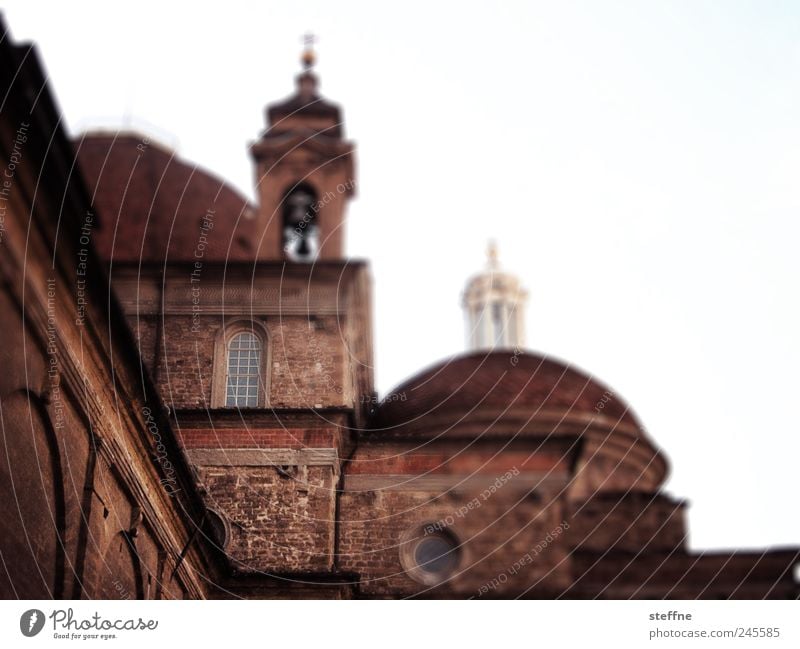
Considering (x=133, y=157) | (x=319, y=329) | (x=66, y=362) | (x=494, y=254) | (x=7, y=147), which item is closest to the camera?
(x=7, y=147)

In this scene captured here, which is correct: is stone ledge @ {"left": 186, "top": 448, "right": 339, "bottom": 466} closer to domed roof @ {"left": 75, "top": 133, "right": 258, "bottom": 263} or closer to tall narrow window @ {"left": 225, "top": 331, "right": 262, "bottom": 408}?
tall narrow window @ {"left": 225, "top": 331, "right": 262, "bottom": 408}

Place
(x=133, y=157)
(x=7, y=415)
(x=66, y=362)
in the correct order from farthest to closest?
(x=133, y=157) → (x=66, y=362) → (x=7, y=415)

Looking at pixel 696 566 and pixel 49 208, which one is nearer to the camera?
pixel 49 208

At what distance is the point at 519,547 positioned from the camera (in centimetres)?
1555

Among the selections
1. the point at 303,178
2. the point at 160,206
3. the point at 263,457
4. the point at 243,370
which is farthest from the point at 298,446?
the point at 160,206

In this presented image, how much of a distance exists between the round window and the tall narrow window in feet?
8.74

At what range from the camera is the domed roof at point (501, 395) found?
15281 millimetres

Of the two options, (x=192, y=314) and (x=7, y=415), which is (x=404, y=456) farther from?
(x=7, y=415)

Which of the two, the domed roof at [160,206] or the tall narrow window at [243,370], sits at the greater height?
the domed roof at [160,206]

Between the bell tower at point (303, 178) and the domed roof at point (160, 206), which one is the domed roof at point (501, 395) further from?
the domed roof at point (160, 206)

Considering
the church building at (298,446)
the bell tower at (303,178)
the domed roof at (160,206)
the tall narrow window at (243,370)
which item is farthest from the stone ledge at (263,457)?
the domed roof at (160,206)

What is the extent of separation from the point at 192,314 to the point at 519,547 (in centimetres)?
534
